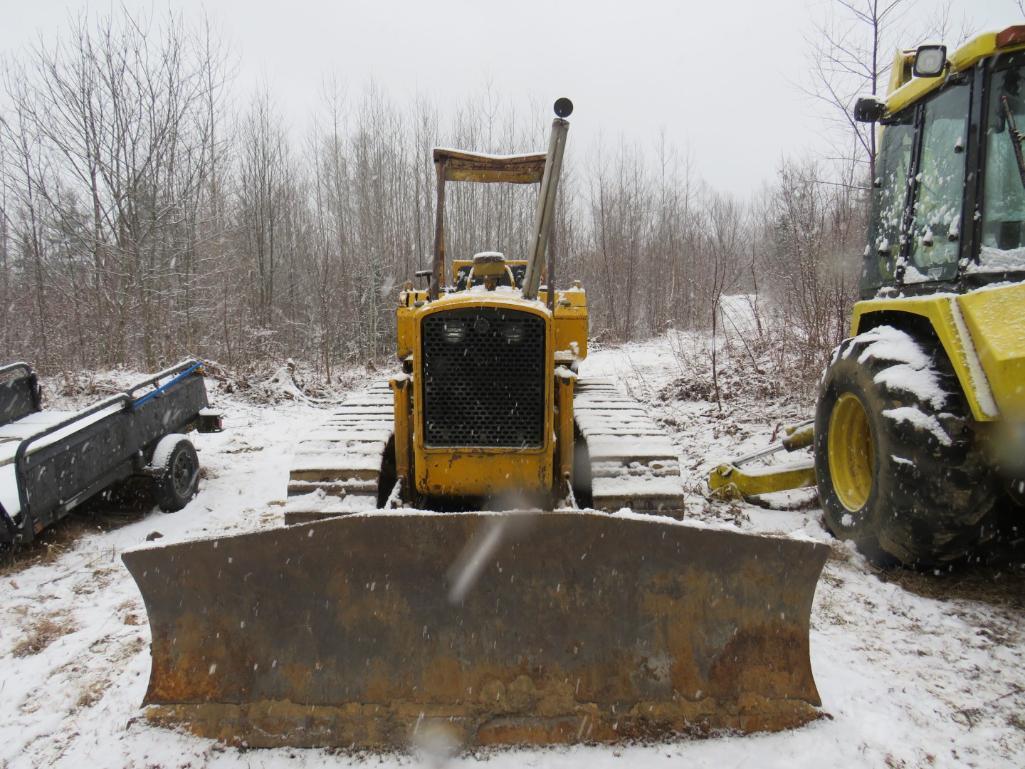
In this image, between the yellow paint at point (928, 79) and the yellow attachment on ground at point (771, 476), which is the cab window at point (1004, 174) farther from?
the yellow attachment on ground at point (771, 476)

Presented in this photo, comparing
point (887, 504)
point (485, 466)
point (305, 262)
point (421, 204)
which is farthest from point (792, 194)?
point (305, 262)

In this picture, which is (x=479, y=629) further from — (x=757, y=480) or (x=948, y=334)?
(x=757, y=480)

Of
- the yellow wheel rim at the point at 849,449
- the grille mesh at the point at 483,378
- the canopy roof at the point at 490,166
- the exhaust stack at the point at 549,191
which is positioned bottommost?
the yellow wheel rim at the point at 849,449

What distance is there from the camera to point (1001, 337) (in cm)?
296

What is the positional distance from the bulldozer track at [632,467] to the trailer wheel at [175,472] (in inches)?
148

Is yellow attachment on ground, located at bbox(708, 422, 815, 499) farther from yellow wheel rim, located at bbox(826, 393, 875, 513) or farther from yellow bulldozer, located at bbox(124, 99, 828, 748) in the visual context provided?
yellow bulldozer, located at bbox(124, 99, 828, 748)

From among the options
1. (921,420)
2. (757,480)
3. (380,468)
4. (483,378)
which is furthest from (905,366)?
(380,468)

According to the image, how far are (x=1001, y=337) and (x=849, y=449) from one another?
158 centimetres

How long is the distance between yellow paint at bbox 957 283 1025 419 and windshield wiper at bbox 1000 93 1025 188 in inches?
25.9

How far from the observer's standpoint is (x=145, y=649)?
3139 millimetres

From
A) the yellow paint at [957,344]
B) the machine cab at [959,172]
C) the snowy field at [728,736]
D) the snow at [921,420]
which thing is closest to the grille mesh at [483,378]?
the snowy field at [728,736]

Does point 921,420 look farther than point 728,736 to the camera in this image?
Yes

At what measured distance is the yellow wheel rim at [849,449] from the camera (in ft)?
14.0

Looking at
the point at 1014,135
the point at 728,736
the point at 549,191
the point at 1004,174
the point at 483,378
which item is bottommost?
the point at 728,736
